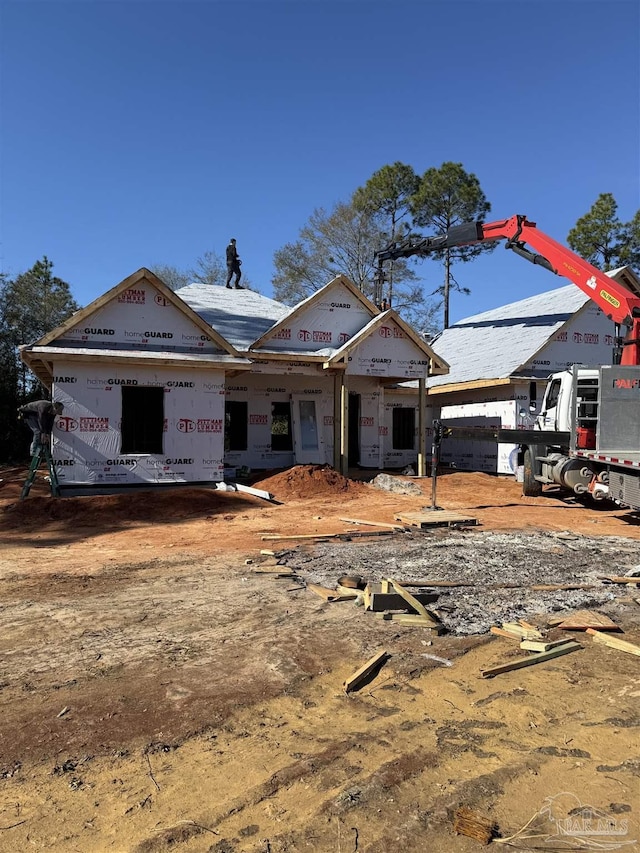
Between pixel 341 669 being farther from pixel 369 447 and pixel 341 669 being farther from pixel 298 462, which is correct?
pixel 369 447

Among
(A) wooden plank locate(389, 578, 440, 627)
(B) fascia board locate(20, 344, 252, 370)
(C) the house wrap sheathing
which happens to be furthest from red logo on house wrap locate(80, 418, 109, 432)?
(A) wooden plank locate(389, 578, 440, 627)

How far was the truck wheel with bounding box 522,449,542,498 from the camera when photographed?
14.0m

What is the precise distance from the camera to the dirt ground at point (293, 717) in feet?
8.50

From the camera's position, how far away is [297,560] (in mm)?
7656

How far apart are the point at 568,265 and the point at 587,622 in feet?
48.5

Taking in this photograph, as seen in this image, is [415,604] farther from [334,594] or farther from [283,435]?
[283,435]

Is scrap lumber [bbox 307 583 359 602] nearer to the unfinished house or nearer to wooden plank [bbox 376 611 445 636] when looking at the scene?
wooden plank [bbox 376 611 445 636]

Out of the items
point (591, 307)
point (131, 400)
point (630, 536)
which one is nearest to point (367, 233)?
point (591, 307)

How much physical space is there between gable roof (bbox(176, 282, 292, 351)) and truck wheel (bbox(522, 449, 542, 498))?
27.1ft

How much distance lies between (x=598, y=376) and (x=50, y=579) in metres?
10.4

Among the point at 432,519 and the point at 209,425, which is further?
the point at 209,425

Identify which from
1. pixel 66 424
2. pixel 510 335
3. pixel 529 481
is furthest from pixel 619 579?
pixel 510 335

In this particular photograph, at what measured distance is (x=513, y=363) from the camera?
20.2m

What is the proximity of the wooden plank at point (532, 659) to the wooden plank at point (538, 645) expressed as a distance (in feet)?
0.13
